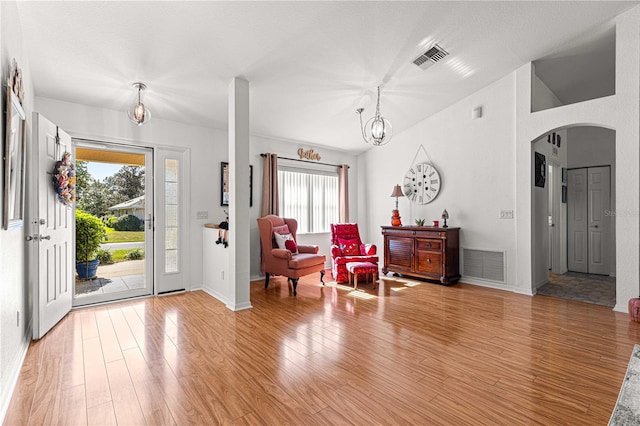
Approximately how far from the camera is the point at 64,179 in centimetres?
329

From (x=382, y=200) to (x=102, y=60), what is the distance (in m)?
5.17

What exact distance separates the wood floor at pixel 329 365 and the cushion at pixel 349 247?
5.32 ft

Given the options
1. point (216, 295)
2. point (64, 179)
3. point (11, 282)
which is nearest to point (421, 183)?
point (216, 295)

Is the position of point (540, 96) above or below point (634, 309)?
above

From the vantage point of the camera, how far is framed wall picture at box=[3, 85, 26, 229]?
1.97 metres

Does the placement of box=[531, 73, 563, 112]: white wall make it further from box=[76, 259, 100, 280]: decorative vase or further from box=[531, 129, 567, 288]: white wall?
box=[76, 259, 100, 280]: decorative vase

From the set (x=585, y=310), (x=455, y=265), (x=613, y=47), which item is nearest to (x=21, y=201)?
(x=455, y=265)

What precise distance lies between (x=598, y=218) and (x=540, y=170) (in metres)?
2.35

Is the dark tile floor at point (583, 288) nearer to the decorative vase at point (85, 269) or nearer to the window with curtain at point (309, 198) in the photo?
the window with curtain at point (309, 198)

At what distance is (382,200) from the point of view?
Result: 664 centimetres

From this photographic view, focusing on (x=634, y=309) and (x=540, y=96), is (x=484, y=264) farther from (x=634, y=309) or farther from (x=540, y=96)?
(x=540, y=96)

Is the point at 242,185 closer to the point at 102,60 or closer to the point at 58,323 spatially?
the point at 102,60

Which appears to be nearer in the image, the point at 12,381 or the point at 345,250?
the point at 12,381

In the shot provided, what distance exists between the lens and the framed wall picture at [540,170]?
15.2ft
